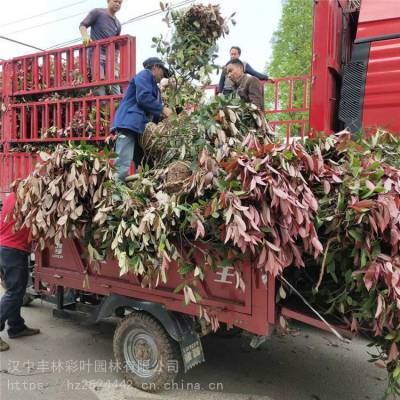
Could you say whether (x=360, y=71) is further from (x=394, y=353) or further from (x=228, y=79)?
(x=394, y=353)

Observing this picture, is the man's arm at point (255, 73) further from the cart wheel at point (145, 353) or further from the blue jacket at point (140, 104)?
the cart wheel at point (145, 353)

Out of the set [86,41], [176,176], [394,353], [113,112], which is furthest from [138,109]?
[394,353]

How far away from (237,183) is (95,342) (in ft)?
8.60

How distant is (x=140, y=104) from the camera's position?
4020 millimetres

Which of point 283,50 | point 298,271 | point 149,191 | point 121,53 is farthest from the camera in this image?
point 283,50

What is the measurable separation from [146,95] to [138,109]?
0.17m

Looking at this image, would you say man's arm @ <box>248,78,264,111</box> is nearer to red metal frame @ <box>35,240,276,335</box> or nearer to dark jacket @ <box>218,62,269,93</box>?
dark jacket @ <box>218,62,269,93</box>

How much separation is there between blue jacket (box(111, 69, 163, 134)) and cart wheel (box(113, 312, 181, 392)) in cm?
171

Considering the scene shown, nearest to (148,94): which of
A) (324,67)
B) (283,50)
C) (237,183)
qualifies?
(324,67)

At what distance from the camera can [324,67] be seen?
13.4 ft

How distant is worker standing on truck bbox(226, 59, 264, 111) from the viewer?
15.4 feet

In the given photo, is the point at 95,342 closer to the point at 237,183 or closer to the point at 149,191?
the point at 149,191

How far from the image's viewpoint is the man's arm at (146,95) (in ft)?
13.0

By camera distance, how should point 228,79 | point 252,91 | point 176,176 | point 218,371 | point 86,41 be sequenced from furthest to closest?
point 228,79
point 86,41
point 252,91
point 218,371
point 176,176
